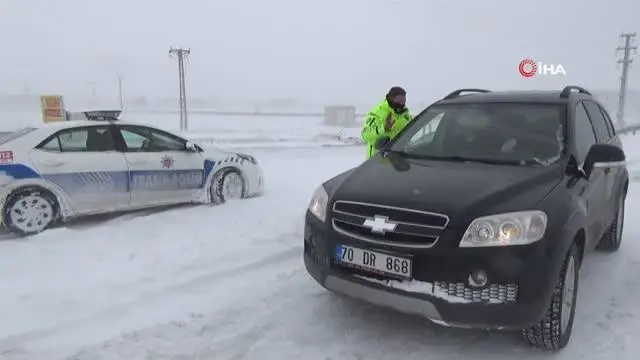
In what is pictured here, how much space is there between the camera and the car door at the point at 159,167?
693 cm

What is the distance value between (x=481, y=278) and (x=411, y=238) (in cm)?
46

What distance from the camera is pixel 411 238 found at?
3.17m

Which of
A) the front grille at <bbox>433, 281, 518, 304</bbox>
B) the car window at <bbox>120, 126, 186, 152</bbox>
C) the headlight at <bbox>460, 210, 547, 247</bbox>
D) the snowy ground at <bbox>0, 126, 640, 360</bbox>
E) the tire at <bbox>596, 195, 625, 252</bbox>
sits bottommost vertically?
the snowy ground at <bbox>0, 126, 640, 360</bbox>

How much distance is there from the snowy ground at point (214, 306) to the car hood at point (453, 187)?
1.01 meters

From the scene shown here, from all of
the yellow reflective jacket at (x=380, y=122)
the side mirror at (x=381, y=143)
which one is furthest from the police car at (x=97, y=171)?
the side mirror at (x=381, y=143)

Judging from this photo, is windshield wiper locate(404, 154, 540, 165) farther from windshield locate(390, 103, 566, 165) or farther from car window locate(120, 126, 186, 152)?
car window locate(120, 126, 186, 152)

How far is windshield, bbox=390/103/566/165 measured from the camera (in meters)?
4.00

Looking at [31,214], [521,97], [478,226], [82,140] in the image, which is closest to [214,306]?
[478,226]

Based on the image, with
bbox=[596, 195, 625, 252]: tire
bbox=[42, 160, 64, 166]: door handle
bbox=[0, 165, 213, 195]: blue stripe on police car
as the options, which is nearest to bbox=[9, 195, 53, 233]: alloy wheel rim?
bbox=[0, 165, 213, 195]: blue stripe on police car

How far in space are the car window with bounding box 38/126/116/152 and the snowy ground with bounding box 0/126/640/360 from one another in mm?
1019

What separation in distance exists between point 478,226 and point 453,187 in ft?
1.30

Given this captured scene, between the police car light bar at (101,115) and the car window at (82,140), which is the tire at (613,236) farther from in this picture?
the police car light bar at (101,115)

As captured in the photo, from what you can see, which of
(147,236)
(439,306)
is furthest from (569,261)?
(147,236)

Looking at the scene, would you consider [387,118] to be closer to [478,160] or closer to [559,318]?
[478,160]
